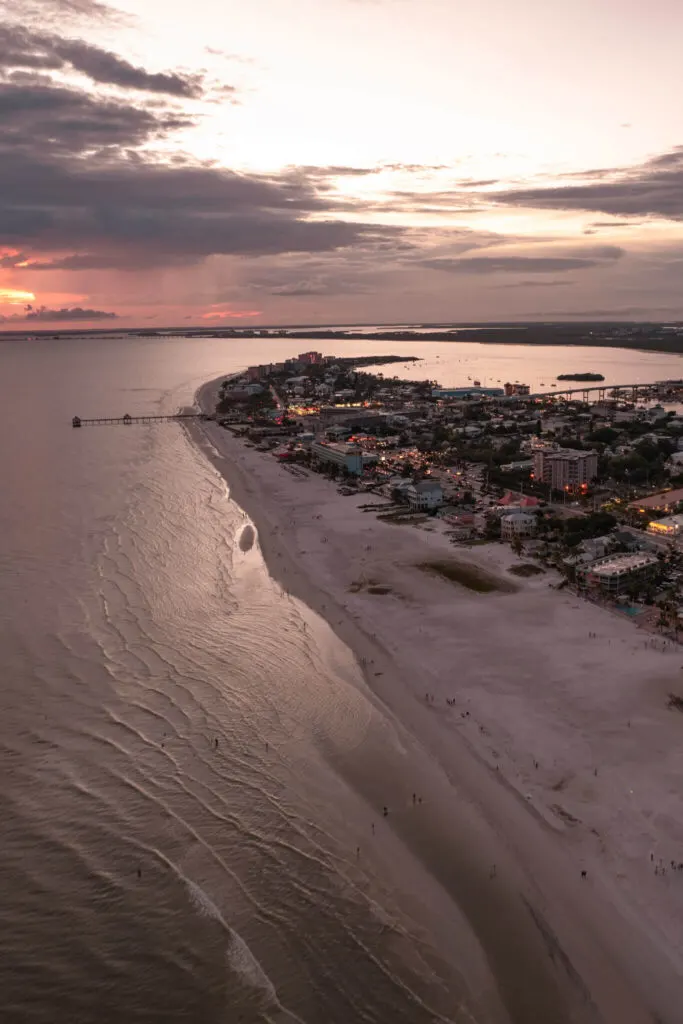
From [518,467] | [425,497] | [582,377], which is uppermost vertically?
[582,377]

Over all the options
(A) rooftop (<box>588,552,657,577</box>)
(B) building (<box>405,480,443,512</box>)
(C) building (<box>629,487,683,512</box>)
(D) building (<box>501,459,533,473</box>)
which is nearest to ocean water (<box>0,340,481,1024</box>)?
(A) rooftop (<box>588,552,657,577</box>)

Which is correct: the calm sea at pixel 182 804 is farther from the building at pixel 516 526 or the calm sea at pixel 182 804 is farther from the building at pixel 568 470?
the building at pixel 568 470

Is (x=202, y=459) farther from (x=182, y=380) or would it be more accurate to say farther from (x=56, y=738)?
(x=182, y=380)

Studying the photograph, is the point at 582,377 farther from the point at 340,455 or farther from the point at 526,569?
the point at 526,569

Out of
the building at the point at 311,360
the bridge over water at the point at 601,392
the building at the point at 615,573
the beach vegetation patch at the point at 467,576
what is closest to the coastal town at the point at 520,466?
the building at the point at 615,573

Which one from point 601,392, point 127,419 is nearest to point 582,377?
point 601,392

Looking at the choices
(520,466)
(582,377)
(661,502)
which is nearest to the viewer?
Answer: (661,502)

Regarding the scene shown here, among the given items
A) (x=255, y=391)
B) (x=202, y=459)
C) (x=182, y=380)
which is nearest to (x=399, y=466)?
(x=202, y=459)
